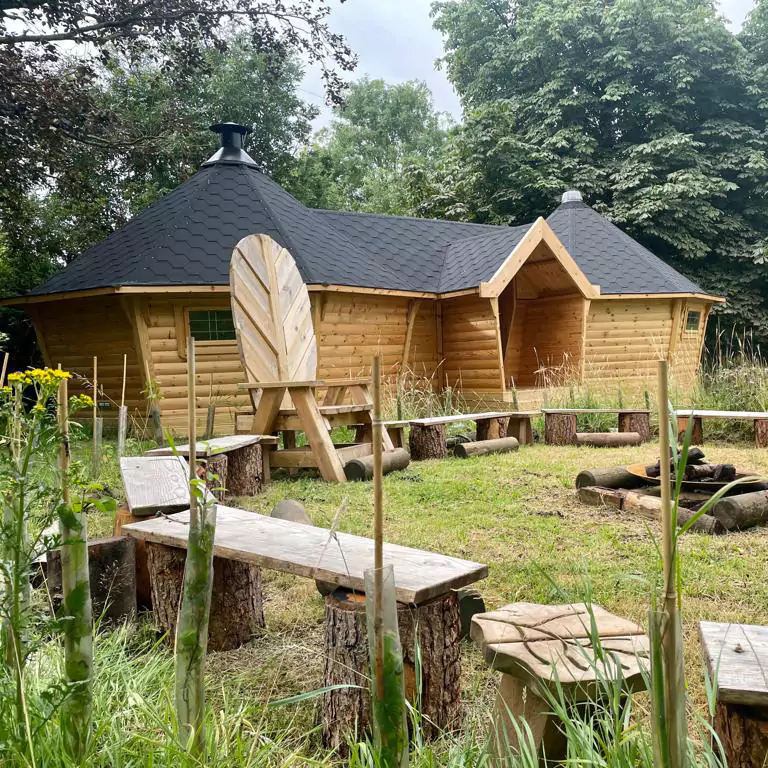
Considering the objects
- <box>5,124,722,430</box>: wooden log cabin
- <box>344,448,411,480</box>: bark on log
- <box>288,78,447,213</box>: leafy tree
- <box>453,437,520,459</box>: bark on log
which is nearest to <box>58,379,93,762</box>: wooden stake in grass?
<box>344,448,411,480</box>: bark on log

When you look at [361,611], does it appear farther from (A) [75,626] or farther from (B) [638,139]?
(B) [638,139]

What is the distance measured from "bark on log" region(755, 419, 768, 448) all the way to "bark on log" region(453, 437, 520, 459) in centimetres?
278

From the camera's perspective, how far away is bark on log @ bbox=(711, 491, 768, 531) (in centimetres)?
436

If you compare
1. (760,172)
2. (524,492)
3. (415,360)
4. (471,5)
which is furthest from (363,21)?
(524,492)

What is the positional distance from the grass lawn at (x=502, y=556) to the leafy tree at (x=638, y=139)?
638 inches

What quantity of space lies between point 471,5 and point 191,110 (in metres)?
11.1

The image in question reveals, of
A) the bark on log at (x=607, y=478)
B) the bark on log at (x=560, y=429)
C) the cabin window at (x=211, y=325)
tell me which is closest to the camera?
the bark on log at (x=607, y=478)

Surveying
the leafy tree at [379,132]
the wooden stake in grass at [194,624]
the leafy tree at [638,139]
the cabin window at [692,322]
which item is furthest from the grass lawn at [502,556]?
the leafy tree at [379,132]

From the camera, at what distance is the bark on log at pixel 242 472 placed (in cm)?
608

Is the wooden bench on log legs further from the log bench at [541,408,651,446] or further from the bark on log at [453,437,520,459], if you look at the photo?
the log bench at [541,408,651,446]

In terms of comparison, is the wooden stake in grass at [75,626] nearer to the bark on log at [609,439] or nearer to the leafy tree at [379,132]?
the bark on log at [609,439]

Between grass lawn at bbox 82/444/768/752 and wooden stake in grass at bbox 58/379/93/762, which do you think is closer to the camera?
wooden stake in grass at bbox 58/379/93/762

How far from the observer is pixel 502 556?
389 centimetres

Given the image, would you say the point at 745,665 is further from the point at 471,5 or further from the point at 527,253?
the point at 471,5
